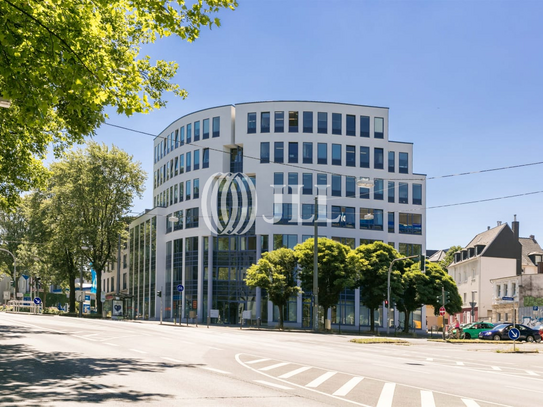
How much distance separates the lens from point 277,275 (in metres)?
51.8

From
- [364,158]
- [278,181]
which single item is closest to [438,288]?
[364,158]

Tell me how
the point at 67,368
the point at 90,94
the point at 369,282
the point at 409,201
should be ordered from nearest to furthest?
the point at 90,94 < the point at 67,368 < the point at 369,282 < the point at 409,201

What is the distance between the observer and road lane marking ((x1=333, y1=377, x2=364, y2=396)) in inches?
482

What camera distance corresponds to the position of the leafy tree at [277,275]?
171ft

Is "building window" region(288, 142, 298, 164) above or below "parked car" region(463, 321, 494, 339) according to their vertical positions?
above

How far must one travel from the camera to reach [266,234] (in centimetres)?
6569

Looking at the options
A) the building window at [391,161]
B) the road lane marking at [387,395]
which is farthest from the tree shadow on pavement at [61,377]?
the building window at [391,161]

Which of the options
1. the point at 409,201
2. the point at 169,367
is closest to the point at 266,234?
the point at 409,201

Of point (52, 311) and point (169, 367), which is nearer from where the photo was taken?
point (169, 367)

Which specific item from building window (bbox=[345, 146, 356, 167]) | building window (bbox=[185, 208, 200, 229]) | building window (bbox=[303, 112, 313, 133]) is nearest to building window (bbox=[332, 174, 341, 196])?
building window (bbox=[345, 146, 356, 167])

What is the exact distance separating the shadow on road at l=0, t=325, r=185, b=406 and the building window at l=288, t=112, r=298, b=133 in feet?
162

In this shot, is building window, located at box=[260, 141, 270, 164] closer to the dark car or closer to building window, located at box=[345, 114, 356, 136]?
building window, located at box=[345, 114, 356, 136]

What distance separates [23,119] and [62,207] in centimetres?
5650

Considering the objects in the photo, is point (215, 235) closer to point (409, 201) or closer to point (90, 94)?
point (409, 201)
